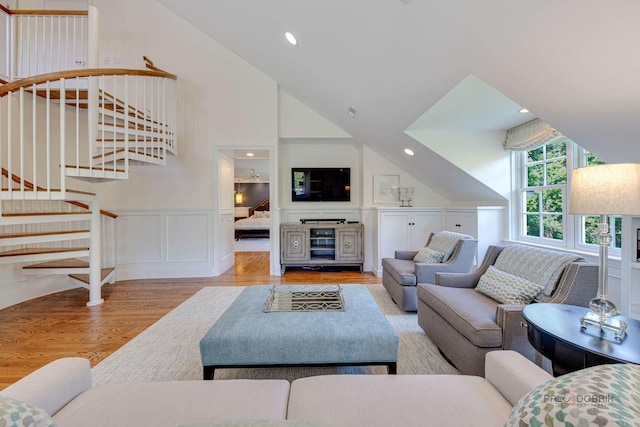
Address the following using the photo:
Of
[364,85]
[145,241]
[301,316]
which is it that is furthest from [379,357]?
[145,241]

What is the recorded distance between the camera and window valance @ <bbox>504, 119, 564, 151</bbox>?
117 inches

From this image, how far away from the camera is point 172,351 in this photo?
2.23m

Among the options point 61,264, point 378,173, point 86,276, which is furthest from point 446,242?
point 61,264

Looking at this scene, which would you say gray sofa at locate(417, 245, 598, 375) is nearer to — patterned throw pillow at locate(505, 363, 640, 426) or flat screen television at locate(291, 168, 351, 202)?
patterned throw pillow at locate(505, 363, 640, 426)

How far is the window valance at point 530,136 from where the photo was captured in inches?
117

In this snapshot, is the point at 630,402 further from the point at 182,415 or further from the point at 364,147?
the point at 364,147

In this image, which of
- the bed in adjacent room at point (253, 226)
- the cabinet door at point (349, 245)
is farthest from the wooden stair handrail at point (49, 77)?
the bed in adjacent room at point (253, 226)

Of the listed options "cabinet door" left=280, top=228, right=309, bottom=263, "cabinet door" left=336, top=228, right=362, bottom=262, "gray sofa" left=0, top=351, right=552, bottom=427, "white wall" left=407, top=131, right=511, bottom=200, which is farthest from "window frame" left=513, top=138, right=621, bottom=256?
"cabinet door" left=280, top=228, right=309, bottom=263

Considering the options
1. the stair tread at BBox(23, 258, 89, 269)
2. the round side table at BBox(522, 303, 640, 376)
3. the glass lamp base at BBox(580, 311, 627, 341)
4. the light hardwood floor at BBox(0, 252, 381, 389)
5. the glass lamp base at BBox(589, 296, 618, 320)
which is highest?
the glass lamp base at BBox(589, 296, 618, 320)

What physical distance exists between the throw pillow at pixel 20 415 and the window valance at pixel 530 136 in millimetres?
3912

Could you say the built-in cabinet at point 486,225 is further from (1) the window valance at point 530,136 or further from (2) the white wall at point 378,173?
(2) the white wall at point 378,173

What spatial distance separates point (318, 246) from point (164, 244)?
2.53m

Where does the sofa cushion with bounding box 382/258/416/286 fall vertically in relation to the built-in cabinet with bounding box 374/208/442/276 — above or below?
below

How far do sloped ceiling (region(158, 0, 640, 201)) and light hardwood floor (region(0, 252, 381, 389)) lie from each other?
278cm
